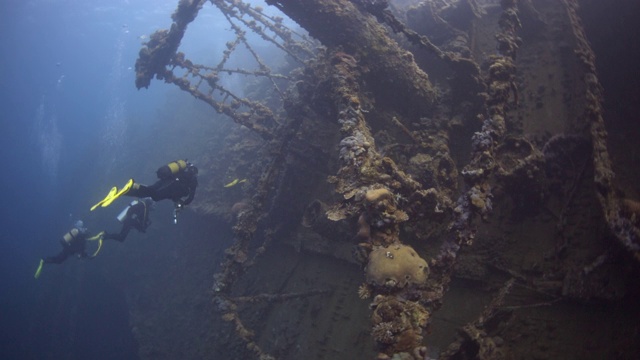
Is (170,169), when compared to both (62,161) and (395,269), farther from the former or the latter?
(62,161)

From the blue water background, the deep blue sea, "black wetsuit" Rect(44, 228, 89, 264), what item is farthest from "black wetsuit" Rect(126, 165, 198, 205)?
the blue water background

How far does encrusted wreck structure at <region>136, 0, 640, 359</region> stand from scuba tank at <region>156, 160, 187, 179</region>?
1.93 m

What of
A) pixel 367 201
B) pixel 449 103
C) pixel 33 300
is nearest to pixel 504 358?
pixel 367 201

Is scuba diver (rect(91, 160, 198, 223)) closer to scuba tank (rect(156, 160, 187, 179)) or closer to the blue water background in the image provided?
scuba tank (rect(156, 160, 187, 179))

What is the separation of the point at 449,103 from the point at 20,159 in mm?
100381

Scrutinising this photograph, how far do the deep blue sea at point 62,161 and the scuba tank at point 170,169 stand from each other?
844cm

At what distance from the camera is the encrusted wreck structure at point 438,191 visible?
287cm

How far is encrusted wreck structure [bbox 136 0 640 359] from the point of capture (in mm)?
2871

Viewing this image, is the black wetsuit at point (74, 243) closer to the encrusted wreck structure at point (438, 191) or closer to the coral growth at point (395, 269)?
the encrusted wreck structure at point (438, 191)

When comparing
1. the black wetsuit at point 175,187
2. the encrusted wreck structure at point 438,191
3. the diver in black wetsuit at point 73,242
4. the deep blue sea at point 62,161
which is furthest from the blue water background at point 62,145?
the encrusted wreck structure at point 438,191

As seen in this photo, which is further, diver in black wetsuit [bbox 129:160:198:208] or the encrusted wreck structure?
diver in black wetsuit [bbox 129:160:198:208]

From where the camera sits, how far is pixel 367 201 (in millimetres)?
2811

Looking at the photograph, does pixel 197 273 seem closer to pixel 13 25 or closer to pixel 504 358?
pixel 504 358

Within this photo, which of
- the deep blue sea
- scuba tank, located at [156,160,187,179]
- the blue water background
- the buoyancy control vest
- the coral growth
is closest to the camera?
the coral growth
